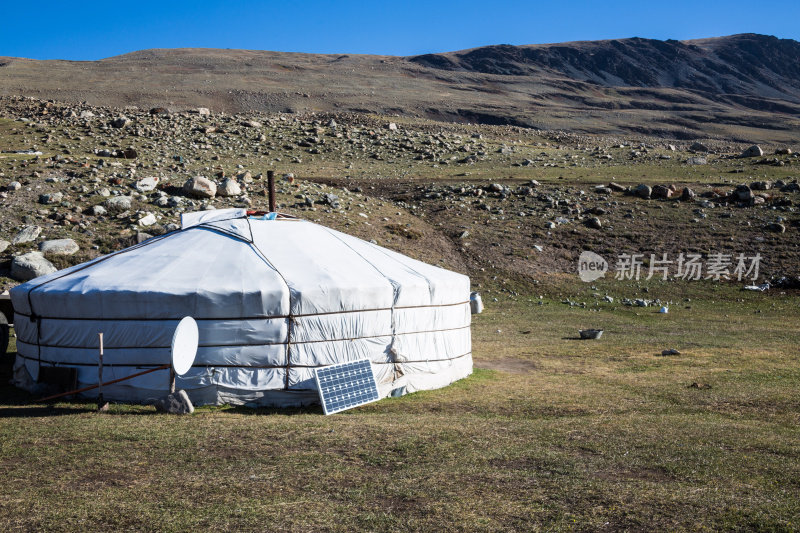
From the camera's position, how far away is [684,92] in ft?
320

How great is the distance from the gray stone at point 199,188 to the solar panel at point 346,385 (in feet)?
51.0

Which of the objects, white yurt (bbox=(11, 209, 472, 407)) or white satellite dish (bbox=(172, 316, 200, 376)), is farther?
white yurt (bbox=(11, 209, 472, 407))

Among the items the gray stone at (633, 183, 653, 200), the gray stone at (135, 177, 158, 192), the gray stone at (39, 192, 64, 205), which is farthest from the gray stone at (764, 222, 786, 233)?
the gray stone at (39, 192, 64, 205)

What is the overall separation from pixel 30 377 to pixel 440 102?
62.5 metres

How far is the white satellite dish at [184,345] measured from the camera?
7.49 meters

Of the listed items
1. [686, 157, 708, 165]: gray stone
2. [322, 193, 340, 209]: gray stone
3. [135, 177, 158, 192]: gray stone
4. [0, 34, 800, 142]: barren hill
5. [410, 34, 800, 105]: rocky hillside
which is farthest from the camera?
[410, 34, 800, 105]: rocky hillside

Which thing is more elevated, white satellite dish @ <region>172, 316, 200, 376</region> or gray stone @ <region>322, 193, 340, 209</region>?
gray stone @ <region>322, 193, 340, 209</region>

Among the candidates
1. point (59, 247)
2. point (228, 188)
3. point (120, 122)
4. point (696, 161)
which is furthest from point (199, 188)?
point (696, 161)

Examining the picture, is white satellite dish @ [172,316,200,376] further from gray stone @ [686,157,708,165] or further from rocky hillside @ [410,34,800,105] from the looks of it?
rocky hillside @ [410,34,800,105]

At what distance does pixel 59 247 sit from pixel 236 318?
474 inches

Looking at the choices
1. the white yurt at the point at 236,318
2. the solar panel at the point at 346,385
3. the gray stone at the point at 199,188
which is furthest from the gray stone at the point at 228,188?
the solar panel at the point at 346,385

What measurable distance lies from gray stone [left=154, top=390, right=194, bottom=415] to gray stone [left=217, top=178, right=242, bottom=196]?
16.1 metres

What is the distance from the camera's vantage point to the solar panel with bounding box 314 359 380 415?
827cm

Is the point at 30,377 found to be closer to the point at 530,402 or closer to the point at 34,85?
the point at 530,402
